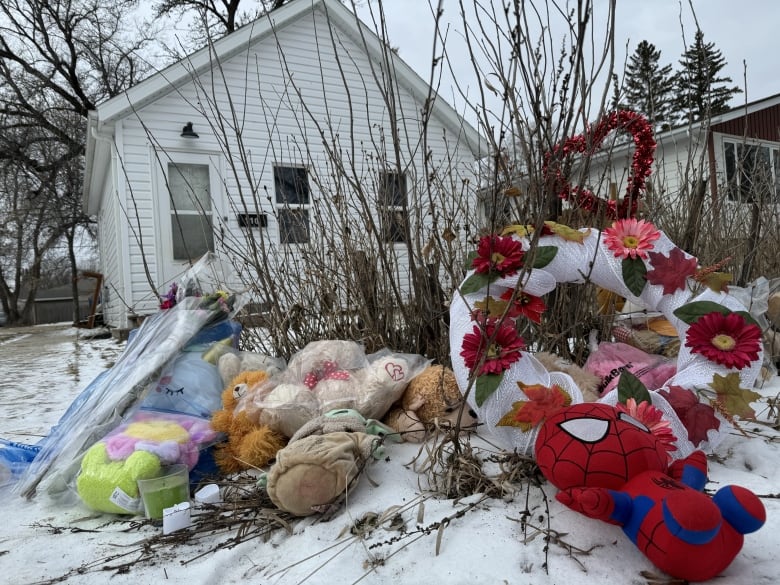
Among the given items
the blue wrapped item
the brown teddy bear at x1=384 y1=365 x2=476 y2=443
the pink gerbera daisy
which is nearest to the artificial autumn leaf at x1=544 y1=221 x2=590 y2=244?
the pink gerbera daisy

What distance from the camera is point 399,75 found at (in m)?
9.12

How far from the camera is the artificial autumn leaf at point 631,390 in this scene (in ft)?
4.61

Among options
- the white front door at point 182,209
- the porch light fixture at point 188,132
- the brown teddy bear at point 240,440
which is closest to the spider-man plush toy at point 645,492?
the brown teddy bear at point 240,440

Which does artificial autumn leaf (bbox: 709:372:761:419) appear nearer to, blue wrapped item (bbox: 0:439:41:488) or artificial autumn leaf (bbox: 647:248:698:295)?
artificial autumn leaf (bbox: 647:248:698:295)

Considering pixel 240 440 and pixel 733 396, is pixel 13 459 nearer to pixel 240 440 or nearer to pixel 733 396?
pixel 240 440

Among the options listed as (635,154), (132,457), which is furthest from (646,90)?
(132,457)

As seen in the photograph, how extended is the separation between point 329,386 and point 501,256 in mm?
907

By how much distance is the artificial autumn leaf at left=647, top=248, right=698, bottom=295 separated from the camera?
1568mm

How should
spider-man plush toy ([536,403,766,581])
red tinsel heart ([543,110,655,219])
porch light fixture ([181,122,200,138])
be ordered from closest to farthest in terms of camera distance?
spider-man plush toy ([536,403,766,581])
red tinsel heart ([543,110,655,219])
porch light fixture ([181,122,200,138])

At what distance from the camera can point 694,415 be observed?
1416 mm

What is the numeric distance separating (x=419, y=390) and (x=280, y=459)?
0.70 m

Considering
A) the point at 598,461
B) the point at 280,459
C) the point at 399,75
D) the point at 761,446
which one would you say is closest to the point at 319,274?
the point at 280,459

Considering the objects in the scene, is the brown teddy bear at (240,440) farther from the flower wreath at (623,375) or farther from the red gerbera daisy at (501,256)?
the red gerbera daisy at (501,256)

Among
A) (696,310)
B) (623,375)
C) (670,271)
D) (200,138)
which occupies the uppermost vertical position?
(200,138)
